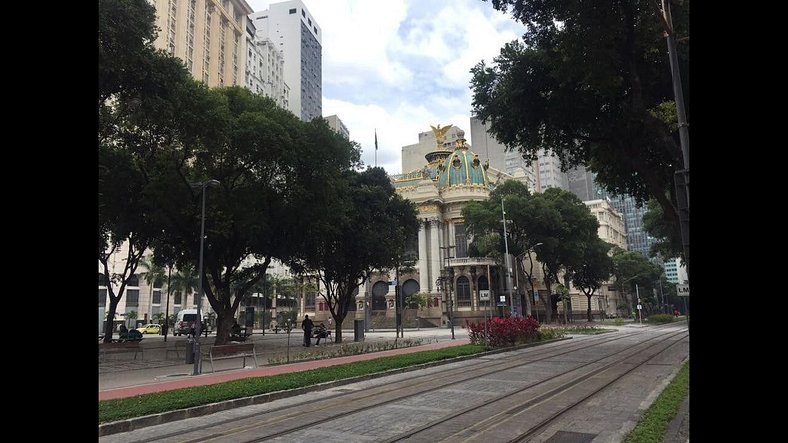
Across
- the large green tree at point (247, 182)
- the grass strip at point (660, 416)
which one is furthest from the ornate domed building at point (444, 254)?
the grass strip at point (660, 416)

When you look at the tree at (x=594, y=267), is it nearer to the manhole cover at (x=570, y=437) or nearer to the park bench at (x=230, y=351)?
the park bench at (x=230, y=351)

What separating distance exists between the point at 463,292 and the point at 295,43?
81296 millimetres

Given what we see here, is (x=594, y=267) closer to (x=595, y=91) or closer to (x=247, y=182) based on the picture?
(x=595, y=91)

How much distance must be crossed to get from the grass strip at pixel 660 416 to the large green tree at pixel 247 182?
56.4 ft

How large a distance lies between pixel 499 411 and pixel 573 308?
263 feet

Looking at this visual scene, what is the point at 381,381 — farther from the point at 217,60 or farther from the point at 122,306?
the point at 217,60

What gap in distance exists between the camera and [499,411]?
927cm

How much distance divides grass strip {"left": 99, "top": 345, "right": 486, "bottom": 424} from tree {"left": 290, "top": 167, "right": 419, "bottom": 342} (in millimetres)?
13960

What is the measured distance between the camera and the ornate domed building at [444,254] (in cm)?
6838

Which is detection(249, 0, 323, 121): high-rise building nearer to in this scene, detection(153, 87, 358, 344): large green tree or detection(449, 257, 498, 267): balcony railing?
detection(449, 257, 498, 267): balcony railing

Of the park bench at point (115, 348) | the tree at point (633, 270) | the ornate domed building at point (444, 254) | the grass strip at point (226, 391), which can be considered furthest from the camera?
the tree at point (633, 270)
